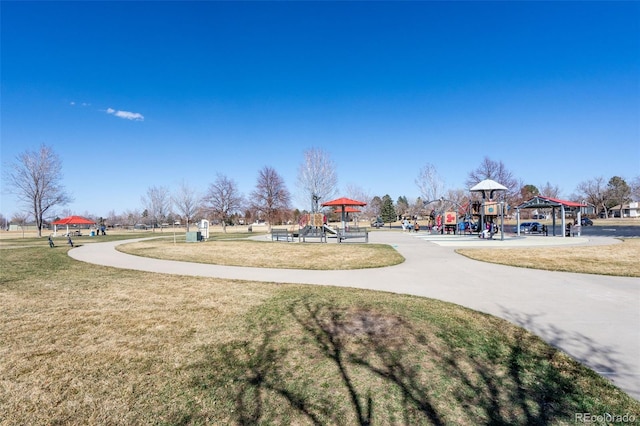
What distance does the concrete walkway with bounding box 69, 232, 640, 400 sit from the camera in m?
4.53

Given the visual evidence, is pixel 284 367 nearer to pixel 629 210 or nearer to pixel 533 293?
pixel 533 293

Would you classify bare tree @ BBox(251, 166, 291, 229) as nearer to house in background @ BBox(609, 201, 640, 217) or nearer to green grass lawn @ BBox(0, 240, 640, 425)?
green grass lawn @ BBox(0, 240, 640, 425)

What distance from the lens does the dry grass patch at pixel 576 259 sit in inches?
415

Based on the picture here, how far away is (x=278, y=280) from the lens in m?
9.74

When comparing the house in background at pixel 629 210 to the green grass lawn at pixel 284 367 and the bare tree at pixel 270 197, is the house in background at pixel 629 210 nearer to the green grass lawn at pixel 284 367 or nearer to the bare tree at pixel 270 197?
the bare tree at pixel 270 197

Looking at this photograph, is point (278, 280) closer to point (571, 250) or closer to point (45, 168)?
point (571, 250)

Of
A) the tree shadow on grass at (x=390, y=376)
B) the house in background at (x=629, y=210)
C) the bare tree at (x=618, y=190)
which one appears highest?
the bare tree at (x=618, y=190)

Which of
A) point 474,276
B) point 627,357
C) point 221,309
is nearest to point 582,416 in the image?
point 627,357

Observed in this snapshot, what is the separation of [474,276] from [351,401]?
7998 mm

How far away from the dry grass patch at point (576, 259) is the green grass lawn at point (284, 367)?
730 cm

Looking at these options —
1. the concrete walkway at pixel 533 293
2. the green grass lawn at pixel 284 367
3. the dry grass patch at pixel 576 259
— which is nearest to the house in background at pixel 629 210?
the dry grass patch at pixel 576 259

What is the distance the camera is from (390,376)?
3848 millimetres

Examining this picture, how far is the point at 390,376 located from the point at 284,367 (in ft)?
4.52

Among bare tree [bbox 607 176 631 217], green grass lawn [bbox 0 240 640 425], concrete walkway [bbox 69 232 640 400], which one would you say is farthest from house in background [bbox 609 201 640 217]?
green grass lawn [bbox 0 240 640 425]
